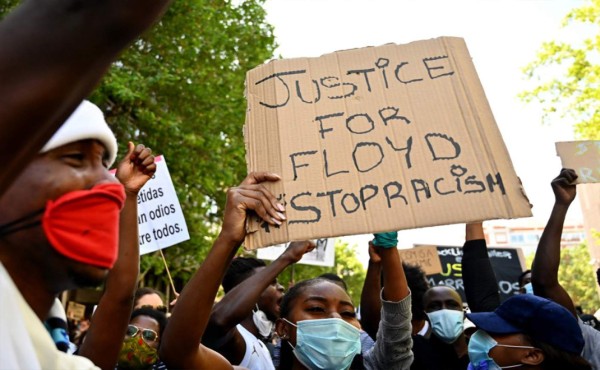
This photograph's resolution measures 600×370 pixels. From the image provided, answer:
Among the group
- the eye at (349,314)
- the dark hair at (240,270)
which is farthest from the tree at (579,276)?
the eye at (349,314)

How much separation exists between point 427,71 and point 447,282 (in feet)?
21.5

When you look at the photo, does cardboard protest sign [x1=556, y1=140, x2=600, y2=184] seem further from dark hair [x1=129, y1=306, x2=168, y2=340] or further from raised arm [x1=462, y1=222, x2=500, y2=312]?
dark hair [x1=129, y1=306, x2=168, y2=340]

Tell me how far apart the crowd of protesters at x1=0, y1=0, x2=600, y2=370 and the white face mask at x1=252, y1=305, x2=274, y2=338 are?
21mm

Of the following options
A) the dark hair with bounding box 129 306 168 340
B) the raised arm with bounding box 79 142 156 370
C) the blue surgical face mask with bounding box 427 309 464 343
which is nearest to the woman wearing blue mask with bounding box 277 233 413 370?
the dark hair with bounding box 129 306 168 340

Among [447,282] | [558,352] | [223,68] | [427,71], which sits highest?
[223,68]

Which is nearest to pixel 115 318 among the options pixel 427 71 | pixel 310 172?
pixel 310 172

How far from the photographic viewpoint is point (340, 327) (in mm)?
2902

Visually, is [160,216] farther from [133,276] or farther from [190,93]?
[190,93]

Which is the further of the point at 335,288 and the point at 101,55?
the point at 335,288

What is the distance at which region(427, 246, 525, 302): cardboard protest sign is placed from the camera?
27.7ft

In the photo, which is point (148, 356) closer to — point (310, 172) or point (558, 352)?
point (310, 172)

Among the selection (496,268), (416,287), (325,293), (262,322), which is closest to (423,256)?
(496,268)

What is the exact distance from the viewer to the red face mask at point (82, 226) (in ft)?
3.73

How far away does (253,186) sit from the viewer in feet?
7.37
